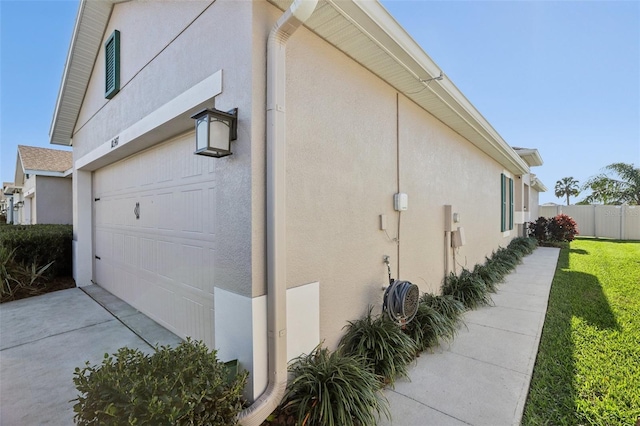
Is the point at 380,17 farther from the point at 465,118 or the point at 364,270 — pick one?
the point at 465,118

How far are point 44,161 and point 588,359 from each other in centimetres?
1665

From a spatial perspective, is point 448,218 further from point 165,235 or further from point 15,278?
point 15,278

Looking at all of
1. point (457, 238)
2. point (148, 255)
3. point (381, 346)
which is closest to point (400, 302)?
point (381, 346)

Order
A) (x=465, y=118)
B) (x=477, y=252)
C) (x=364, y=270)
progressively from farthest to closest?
(x=477, y=252) → (x=465, y=118) → (x=364, y=270)

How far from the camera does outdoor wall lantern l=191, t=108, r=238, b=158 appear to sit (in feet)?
7.45

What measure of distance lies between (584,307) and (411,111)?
438 cm

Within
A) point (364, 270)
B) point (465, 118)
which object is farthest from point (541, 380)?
point (465, 118)

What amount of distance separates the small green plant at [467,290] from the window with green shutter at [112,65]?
6.57 metres

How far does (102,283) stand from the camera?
20.4ft

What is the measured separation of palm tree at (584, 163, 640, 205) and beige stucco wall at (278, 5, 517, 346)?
20356 mm

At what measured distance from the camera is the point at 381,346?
9.89ft

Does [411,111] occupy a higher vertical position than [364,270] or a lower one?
higher

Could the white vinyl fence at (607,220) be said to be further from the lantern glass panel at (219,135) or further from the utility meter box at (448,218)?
the lantern glass panel at (219,135)

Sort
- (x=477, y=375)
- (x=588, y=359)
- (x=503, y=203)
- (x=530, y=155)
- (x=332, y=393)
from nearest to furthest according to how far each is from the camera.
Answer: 1. (x=332, y=393)
2. (x=477, y=375)
3. (x=588, y=359)
4. (x=503, y=203)
5. (x=530, y=155)
